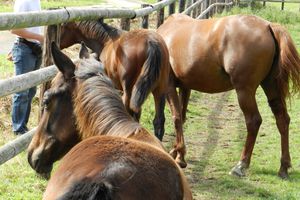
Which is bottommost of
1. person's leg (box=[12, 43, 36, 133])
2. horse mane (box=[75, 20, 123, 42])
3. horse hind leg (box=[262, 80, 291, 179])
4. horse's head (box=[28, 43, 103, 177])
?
horse hind leg (box=[262, 80, 291, 179])

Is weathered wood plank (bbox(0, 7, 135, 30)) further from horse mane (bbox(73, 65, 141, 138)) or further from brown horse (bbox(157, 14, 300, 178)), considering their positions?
brown horse (bbox(157, 14, 300, 178))

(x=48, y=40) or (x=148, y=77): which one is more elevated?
(x=48, y=40)

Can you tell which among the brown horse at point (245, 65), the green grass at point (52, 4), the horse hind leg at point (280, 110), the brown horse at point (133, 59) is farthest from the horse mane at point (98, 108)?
the green grass at point (52, 4)

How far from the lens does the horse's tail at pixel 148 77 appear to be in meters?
5.72

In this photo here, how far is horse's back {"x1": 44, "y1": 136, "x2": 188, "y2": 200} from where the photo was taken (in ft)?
7.16

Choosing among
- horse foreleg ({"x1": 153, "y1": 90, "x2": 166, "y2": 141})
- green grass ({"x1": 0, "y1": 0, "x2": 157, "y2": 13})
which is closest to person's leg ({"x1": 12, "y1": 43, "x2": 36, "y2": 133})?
horse foreleg ({"x1": 153, "y1": 90, "x2": 166, "y2": 141})

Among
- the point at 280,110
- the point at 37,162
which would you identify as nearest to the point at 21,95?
the point at 37,162

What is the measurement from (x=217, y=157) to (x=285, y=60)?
1520 millimetres

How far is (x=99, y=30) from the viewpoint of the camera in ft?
21.4

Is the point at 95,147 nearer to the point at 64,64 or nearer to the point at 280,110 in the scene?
the point at 64,64

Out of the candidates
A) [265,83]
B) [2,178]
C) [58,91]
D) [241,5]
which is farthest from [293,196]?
[241,5]

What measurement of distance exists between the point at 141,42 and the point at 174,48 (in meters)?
1.42

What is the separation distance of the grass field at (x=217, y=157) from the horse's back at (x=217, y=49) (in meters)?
0.87

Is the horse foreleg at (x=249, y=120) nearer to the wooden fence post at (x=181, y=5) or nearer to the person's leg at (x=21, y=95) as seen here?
the person's leg at (x=21, y=95)
